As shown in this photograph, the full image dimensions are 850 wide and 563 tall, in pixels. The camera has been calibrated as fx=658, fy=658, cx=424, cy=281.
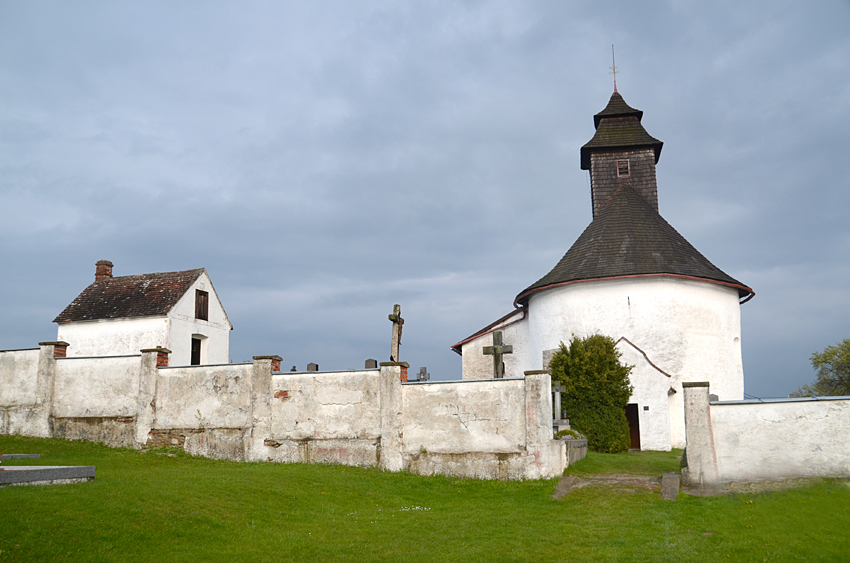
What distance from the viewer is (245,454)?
15.8 metres

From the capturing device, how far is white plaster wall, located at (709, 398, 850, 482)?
11.4m

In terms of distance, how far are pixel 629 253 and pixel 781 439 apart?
13.1 meters

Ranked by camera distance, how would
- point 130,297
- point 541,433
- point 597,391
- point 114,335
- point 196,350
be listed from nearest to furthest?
point 541,433
point 597,391
point 114,335
point 130,297
point 196,350

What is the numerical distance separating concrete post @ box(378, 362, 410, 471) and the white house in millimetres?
14478

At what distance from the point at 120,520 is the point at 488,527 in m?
5.05

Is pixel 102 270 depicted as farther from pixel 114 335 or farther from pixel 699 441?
pixel 699 441

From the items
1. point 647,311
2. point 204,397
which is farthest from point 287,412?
point 647,311

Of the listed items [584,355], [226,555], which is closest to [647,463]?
[584,355]

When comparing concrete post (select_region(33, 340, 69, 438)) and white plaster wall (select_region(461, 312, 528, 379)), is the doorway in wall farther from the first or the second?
concrete post (select_region(33, 340, 69, 438))

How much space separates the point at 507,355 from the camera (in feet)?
93.1

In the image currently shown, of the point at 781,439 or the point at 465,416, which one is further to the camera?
the point at 465,416

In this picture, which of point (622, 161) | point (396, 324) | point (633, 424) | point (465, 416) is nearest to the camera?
point (465, 416)

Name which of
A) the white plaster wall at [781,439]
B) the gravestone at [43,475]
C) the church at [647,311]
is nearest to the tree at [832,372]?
the church at [647,311]

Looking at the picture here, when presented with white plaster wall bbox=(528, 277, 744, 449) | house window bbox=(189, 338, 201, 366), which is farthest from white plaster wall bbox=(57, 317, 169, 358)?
Answer: white plaster wall bbox=(528, 277, 744, 449)
